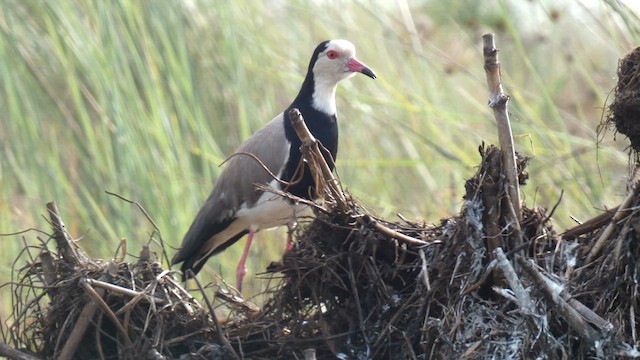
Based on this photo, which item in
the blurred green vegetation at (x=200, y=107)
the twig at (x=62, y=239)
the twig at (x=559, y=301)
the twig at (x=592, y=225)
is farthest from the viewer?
the blurred green vegetation at (x=200, y=107)

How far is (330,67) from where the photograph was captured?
18.5 ft

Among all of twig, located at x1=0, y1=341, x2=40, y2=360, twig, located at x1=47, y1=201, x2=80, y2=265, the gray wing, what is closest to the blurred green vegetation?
the gray wing

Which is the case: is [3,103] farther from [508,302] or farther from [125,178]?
[508,302]

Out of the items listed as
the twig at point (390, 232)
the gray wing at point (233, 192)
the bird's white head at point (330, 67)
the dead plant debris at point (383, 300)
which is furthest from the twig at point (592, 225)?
the bird's white head at point (330, 67)

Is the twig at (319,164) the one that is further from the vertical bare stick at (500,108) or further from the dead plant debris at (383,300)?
the vertical bare stick at (500,108)

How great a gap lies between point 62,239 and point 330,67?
1720 millimetres

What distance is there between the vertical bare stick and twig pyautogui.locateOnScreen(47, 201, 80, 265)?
4.12 feet

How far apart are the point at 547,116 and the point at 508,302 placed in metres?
3.01

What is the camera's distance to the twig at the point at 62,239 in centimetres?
418

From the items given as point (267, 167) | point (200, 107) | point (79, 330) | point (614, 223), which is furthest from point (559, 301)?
point (200, 107)

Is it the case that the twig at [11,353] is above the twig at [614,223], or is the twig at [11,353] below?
below

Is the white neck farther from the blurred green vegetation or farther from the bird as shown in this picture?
the blurred green vegetation

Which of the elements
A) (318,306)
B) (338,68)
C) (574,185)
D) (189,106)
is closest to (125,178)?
(189,106)

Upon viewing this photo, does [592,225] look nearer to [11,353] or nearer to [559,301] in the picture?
[559,301]
